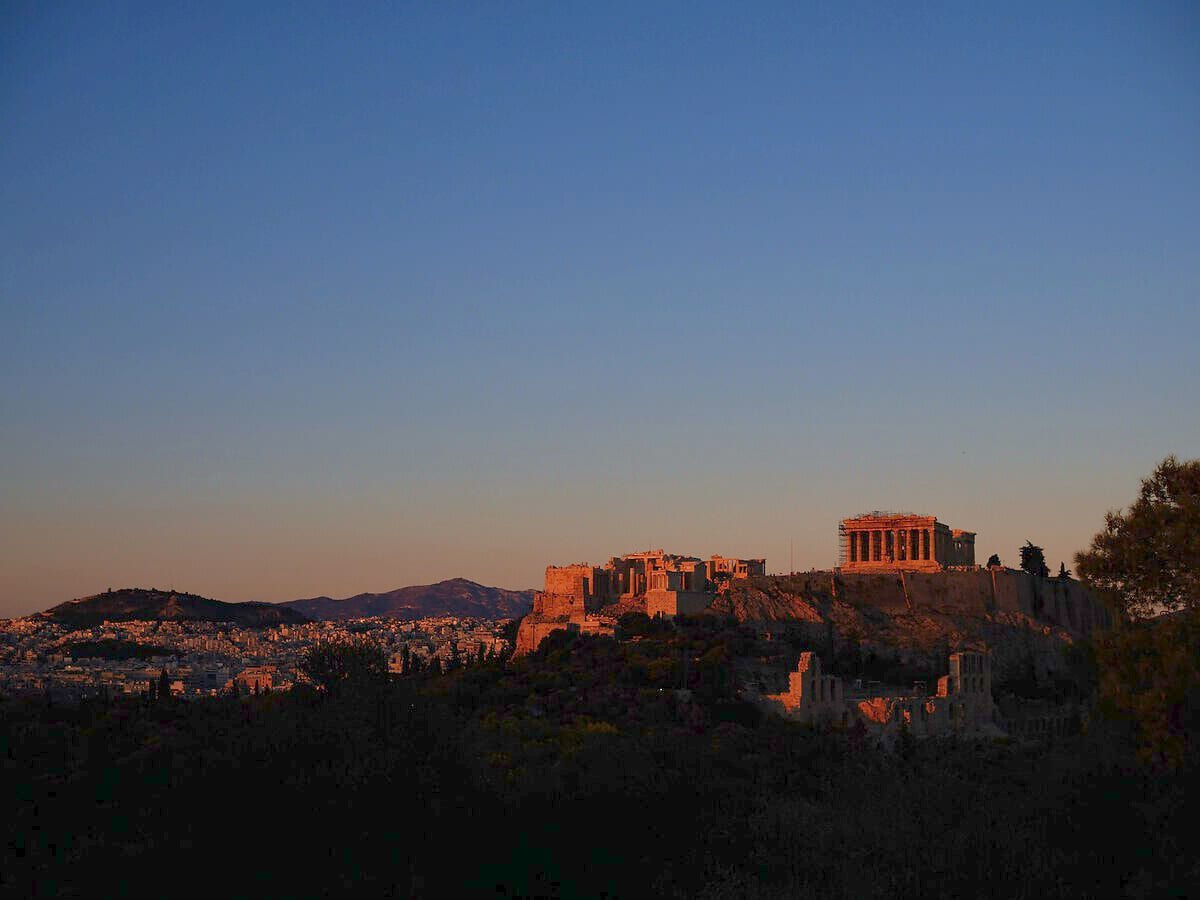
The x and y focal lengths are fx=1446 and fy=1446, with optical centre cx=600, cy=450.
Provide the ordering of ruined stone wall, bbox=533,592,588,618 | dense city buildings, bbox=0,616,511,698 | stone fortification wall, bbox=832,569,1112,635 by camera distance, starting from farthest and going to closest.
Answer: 1. dense city buildings, bbox=0,616,511,698
2. stone fortification wall, bbox=832,569,1112,635
3. ruined stone wall, bbox=533,592,588,618

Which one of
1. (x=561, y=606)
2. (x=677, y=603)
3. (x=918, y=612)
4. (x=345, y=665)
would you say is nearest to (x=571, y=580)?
(x=561, y=606)

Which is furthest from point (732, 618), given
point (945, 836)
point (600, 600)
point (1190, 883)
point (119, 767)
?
point (1190, 883)

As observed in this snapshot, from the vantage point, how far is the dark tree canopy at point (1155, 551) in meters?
24.0

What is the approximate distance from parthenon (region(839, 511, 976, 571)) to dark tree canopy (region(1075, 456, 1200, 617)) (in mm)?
63290

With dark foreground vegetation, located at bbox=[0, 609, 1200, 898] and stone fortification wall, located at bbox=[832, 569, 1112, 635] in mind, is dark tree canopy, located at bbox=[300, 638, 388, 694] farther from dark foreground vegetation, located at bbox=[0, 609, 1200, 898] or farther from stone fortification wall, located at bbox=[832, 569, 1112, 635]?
stone fortification wall, located at bbox=[832, 569, 1112, 635]

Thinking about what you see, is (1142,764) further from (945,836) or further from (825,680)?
(825,680)

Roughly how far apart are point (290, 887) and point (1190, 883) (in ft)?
45.5

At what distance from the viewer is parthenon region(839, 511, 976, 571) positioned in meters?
89.4

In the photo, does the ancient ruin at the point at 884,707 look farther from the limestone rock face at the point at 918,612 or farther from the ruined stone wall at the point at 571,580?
the ruined stone wall at the point at 571,580

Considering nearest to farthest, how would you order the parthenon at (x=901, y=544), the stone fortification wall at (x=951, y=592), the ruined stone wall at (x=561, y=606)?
the ruined stone wall at (x=561, y=606) → the stone fortification wall at (x=951, y=592) → the parthenon at (x=901, y=544)

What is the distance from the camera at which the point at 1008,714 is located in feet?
219

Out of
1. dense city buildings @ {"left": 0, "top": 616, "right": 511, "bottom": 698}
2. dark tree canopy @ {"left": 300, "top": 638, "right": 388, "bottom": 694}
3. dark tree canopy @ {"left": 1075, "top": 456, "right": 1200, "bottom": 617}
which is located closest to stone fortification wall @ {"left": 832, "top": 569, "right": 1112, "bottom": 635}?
dense city buildings @ {"left": 0, "top": 616, "right": 511, "bottom": 698}

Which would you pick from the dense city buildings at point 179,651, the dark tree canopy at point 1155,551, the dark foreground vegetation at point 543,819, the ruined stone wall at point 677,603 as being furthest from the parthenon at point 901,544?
the dark tree canopy at point 1155,551

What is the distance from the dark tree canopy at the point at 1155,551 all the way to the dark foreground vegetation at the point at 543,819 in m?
2.32
